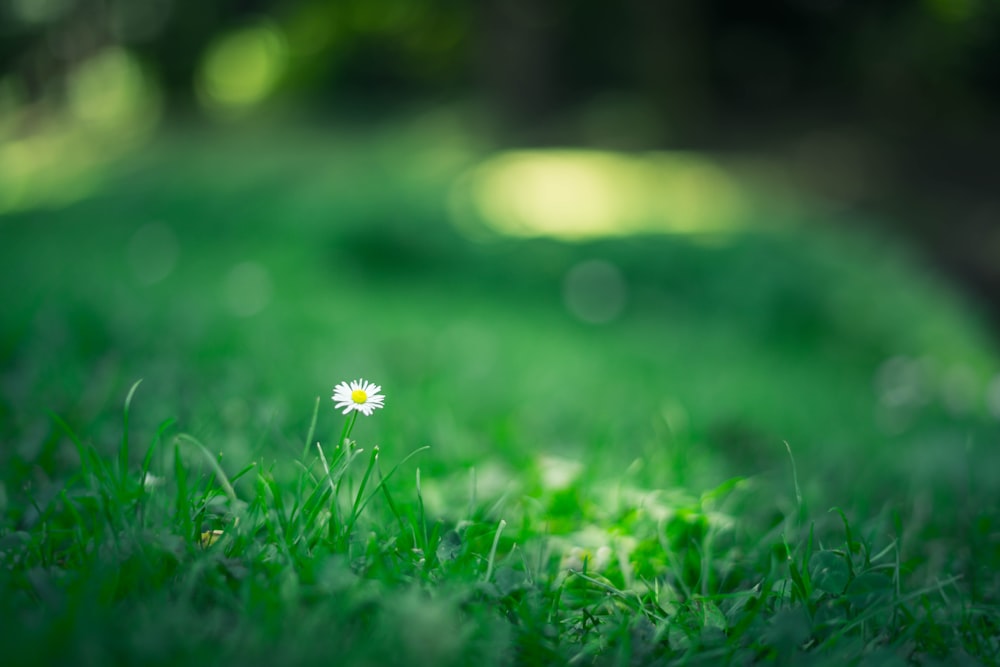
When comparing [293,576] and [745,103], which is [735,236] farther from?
[745,103]

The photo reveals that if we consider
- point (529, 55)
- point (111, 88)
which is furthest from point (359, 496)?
point (111, 88)

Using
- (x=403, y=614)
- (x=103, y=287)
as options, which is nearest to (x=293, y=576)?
(x=403, y=614)

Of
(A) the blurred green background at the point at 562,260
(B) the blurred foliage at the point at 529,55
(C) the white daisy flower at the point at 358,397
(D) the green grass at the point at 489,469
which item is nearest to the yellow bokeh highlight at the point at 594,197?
(A) the blurred green background at the point at 562,260

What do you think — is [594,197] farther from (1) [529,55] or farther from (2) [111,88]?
(2) [111,88]

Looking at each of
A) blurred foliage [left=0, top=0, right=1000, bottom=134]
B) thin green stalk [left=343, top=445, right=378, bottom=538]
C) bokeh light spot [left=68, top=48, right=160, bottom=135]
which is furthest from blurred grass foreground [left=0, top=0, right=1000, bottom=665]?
bokeh light spot [left=68, top=48, right=160, bottom=135]

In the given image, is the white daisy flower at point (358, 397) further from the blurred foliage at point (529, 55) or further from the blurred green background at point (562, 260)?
the blurred foliage at point (529, 55)

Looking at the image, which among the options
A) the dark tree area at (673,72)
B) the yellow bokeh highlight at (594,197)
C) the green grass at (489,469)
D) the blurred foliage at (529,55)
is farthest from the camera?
the blurred foliage at (529,55)
